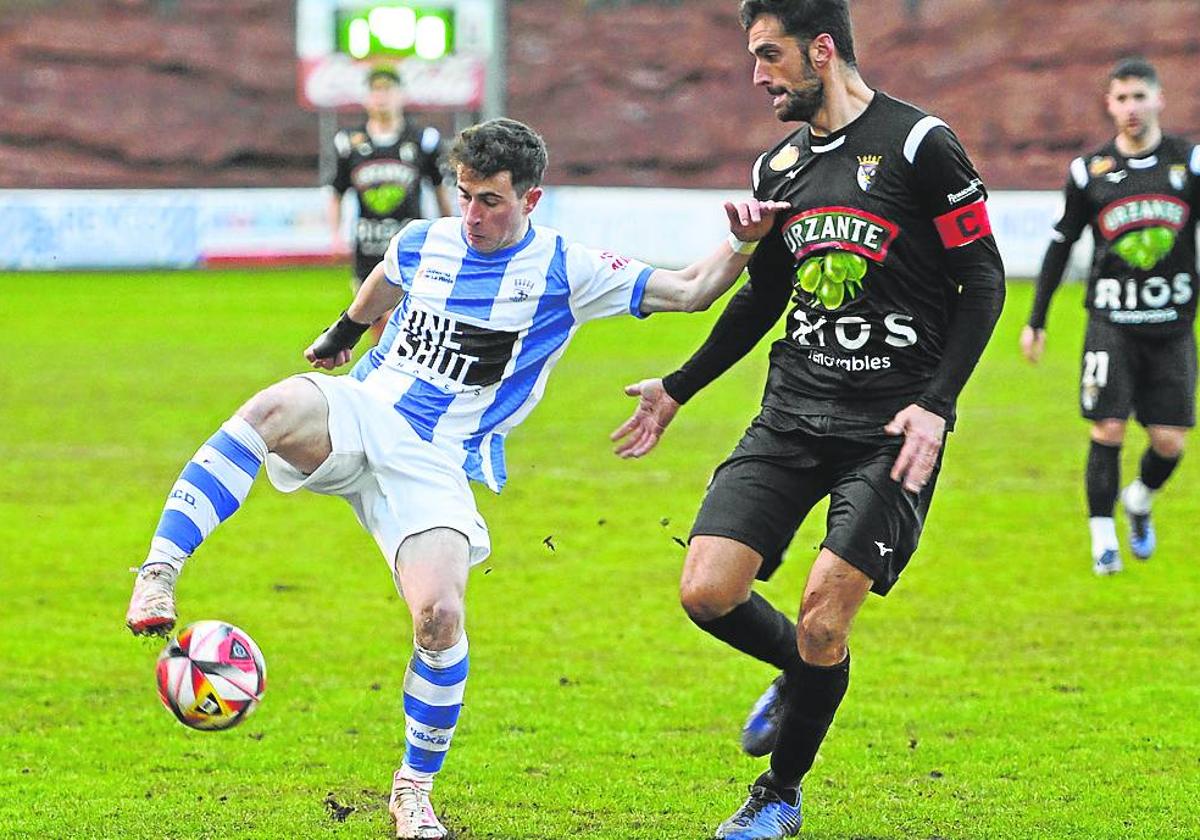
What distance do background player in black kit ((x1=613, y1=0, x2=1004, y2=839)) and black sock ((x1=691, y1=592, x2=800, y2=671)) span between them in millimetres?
13

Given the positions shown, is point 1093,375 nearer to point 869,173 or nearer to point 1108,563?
point 1108,563

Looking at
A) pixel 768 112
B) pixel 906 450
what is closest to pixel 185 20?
pixel 768 112

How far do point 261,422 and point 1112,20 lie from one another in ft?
121

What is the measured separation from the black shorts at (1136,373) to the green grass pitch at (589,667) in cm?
82

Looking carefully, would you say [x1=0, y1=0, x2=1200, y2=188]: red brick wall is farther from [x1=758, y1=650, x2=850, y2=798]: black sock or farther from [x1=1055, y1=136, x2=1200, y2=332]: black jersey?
[x1=758, y1=650, x2=850, y2=798]: black sock

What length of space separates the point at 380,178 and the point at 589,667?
7699 millimetres

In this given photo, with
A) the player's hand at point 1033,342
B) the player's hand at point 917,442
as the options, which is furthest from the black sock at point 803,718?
the player's hand at point 1033,342

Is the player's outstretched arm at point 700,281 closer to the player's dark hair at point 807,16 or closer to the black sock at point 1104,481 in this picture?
the player's dark hair at point 807,16

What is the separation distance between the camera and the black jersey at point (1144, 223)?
892 centimetres

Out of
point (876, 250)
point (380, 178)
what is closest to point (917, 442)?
point (876, 250)

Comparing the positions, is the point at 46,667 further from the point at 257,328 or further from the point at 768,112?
the point at 768,112

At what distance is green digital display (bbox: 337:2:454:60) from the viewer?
27.9 metres

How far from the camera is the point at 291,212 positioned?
30.3 metres

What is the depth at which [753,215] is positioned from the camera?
526cm
